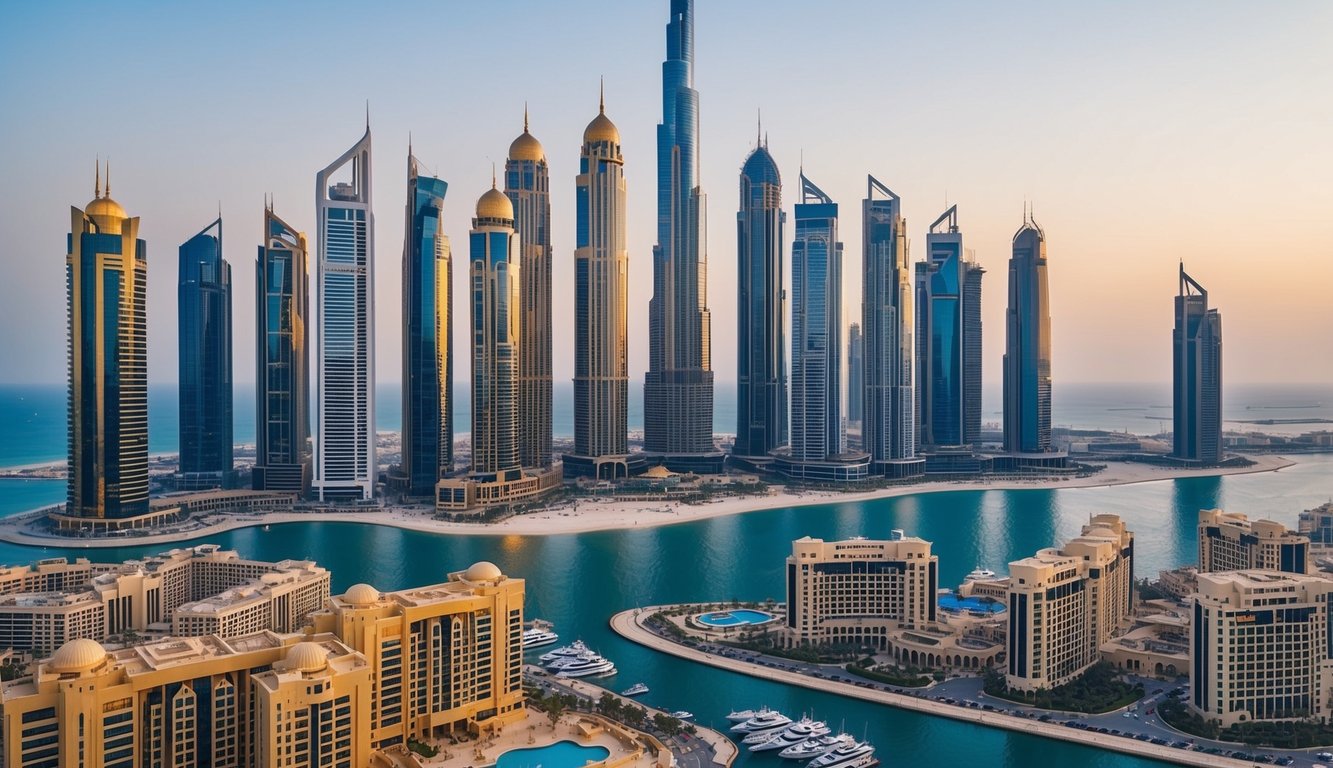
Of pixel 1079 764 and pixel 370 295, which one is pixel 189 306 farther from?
pixel 1079 764

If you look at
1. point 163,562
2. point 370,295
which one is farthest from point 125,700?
point 370,295

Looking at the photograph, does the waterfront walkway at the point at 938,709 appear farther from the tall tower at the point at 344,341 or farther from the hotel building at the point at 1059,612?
the tall tower at the point at 344,341

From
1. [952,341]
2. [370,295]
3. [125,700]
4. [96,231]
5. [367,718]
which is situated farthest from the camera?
[952,341]

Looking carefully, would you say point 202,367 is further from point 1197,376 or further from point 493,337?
point 1197,376

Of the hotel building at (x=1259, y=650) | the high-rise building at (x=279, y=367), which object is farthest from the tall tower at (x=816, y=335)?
the hotel building at (x=1259, y=650)

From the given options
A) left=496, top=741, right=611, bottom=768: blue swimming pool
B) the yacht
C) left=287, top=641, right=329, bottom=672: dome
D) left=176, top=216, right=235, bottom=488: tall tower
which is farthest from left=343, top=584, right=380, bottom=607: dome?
left=176, top=216, right=235, bottom=488: tall tower

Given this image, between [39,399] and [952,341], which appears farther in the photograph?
[39,399]

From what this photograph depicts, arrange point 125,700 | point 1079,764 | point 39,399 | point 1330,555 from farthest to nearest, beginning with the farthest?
point 39,399 → point 1330,555 → point 1079,764 → point 125,700

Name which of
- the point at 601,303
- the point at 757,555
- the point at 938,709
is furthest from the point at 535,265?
the point at 938,709
